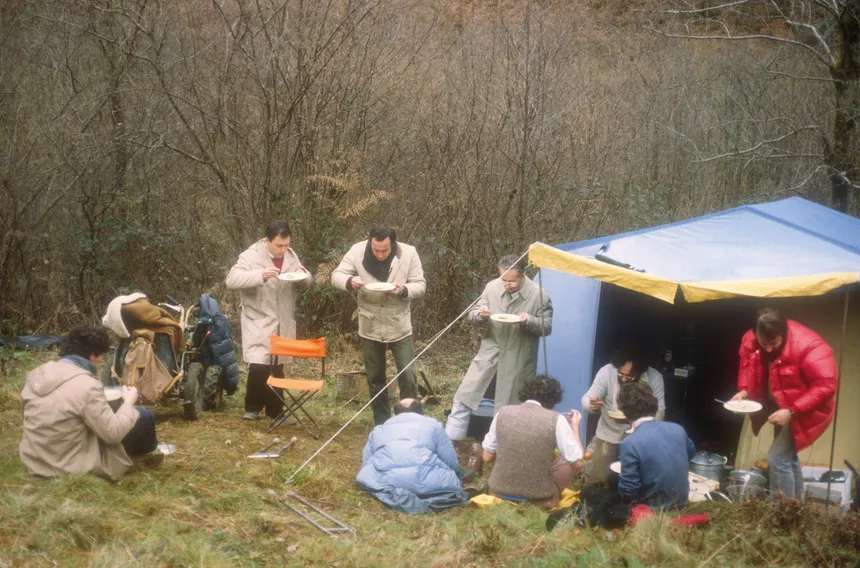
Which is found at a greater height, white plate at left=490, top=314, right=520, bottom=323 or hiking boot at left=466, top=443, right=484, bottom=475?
white plate at left=490, top=314, right=520, bottom=323

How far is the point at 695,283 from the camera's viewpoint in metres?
4.98

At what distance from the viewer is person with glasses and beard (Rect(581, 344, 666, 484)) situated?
5355 millimetres

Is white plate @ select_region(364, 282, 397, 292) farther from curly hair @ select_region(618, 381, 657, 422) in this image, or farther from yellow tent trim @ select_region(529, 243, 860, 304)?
curly hair @ select_region(618, 381, 657, 422)

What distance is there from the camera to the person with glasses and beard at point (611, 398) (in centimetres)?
536

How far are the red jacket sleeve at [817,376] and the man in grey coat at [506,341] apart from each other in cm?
172

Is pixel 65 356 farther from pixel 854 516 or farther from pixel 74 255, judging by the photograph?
pixel 74 255

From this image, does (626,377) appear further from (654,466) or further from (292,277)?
(292,277)

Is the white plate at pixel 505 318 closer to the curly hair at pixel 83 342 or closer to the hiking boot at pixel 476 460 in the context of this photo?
the hiking boot at pixel 476 460

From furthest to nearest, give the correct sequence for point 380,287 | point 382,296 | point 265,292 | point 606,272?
point 265,292 → point 382,296 → point 380,287 → point 606,272

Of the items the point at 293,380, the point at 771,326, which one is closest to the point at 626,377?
the point at 771,326

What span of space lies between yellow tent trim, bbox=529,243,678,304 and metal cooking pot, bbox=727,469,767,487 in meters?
1.35

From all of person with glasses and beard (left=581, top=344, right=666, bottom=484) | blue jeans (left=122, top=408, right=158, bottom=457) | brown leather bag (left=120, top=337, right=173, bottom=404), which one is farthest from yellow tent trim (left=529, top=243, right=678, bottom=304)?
brown leather bag (left=120, top=337, right=173, bottom=404)

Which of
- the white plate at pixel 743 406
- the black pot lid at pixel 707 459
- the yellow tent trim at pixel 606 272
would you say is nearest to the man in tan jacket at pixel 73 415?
the yellow tent trim at pixel 606 272

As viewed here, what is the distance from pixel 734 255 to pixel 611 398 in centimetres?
147
